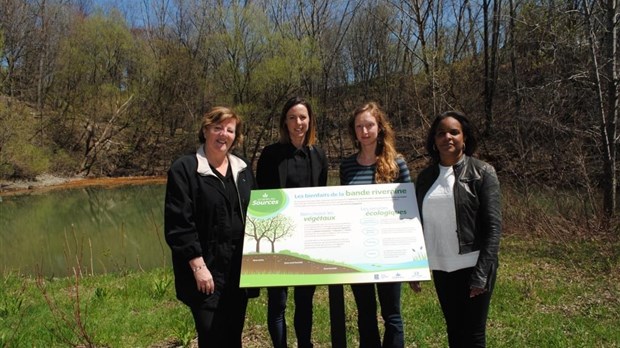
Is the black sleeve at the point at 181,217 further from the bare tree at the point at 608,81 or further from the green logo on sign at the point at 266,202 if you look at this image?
the bare tree at the point at 608,81

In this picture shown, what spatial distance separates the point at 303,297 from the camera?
11.4ft

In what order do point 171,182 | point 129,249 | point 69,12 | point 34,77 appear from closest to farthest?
1. point 171,182
2. point 129,249
3. point 34,77
4. point 69,12

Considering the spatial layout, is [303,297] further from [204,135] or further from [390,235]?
[204,135]

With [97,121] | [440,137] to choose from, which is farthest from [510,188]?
[97,121]

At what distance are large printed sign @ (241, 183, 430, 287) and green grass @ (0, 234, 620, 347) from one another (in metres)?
1.79

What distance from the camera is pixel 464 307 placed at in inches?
112

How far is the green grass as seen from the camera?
14.2ft

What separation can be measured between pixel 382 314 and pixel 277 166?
1393 mm

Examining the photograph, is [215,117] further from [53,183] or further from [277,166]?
[53,183]

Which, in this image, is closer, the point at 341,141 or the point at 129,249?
the point at 129,249

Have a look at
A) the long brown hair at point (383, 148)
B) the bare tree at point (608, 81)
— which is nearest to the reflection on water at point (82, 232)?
the long brown hair at point (383, 148)

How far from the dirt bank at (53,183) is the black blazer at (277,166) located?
997 inches

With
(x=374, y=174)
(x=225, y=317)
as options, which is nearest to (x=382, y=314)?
(x=374, y=174)

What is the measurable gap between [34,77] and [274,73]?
64.5 feet
